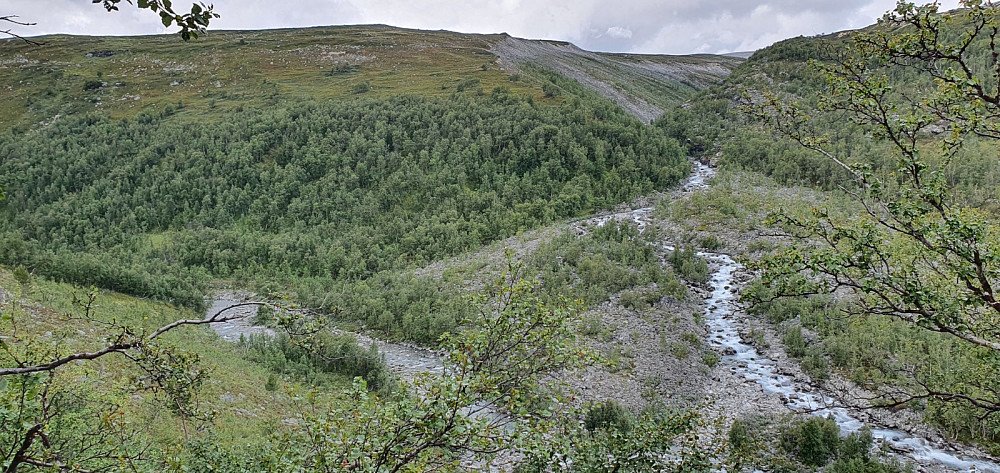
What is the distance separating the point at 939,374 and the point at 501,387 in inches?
605

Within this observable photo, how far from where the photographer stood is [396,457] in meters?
4.77

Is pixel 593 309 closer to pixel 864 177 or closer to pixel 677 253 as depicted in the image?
pixel 677 253

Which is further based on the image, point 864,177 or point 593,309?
point 593,309

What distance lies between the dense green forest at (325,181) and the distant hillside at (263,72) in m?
10.5

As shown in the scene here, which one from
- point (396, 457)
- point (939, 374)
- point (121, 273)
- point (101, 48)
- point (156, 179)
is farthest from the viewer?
point (101, 48)

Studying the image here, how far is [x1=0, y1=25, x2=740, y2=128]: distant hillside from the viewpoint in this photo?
67.8 meters

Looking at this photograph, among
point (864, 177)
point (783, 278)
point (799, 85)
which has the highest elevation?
point (799, 85)

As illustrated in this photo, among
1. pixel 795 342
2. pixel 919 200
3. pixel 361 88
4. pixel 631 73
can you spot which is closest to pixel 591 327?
pixel 795 342

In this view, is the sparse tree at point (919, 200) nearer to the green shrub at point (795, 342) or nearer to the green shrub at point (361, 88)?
the green shrub at point (795, 342)

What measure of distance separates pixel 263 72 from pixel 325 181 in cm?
4689

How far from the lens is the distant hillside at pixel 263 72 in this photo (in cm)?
6781

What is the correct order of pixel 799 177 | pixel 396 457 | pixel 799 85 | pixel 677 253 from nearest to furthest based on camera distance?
pixel 396 457 < pixel 677 253 < pixel 799 177 < pixel 799 85

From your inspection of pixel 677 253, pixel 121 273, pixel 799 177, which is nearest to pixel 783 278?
pixel 677 253

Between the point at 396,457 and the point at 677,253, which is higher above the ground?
the point at 396,457
